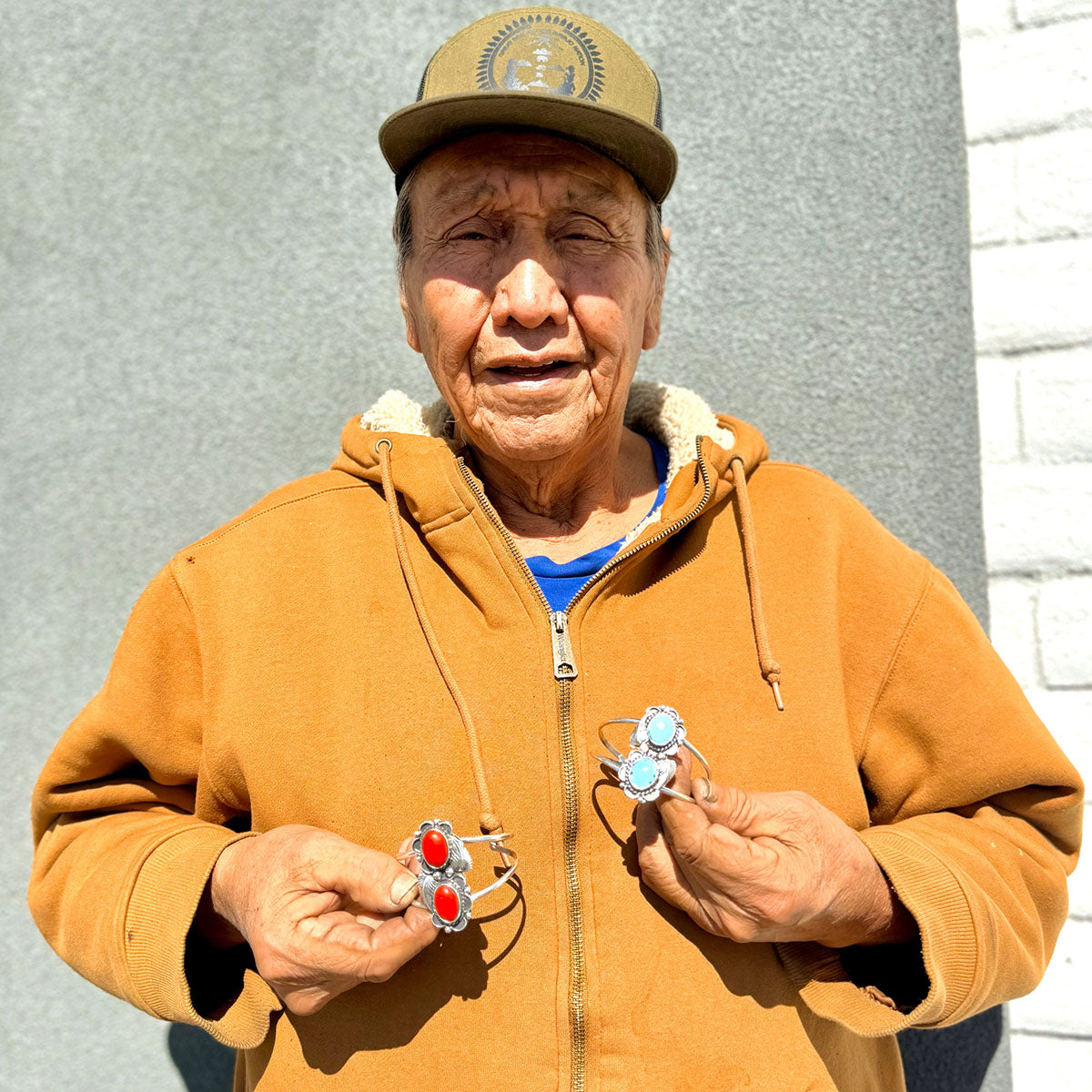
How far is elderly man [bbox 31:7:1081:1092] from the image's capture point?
4.59 feet

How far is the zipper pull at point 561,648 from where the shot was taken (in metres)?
1.44

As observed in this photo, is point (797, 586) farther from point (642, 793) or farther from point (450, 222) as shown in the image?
point (450, 222)

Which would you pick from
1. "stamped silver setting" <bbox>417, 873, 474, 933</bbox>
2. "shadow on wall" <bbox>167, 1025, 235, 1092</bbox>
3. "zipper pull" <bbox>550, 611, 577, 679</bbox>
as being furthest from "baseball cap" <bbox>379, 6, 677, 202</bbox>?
"shadow on wall" <bbox>167, 1025, 235, 1092</bbox>

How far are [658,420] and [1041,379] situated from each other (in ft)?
2.47

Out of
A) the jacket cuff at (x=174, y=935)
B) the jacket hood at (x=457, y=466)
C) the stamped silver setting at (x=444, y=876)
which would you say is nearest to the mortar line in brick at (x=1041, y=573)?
the jacket hood at (x=457, y=466)

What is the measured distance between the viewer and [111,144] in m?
2.32

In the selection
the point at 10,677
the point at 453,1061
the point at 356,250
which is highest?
the point at 356,250

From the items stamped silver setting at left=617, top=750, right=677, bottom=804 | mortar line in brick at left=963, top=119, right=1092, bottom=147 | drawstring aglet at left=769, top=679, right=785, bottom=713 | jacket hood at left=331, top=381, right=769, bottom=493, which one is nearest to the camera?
stamped silver setting at left=617, top=750, right=677, bottom=804

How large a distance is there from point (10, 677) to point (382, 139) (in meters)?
1.49

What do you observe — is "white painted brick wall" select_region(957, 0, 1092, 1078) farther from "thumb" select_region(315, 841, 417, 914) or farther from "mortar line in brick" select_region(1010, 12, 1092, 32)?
"thumb" select_region(315, 841, 417, 914)

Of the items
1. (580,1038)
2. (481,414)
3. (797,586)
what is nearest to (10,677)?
(481,414)

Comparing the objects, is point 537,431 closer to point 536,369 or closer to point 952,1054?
point 536,369

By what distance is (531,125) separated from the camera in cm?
146

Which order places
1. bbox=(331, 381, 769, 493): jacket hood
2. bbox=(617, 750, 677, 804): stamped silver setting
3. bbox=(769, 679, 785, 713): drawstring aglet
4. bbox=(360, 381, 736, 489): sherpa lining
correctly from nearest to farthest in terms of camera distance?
1. bbox=(617, 750, 677, 804): stamped silver setting
2. bbox=(769, 679, 785, 713): drawstring aglet
3. bbox=(331, 381, 769, 493): jacket hood
4. bbox=(360, 381, 736, 489): sherpa lining
